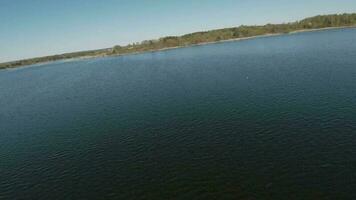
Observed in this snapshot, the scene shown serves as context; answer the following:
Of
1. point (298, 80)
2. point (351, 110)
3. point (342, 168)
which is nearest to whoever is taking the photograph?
point (342, 168)

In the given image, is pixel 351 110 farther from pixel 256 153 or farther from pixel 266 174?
pixel 266 174

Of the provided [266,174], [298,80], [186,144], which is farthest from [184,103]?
[266,174]

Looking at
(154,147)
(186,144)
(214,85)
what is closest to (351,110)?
(186,144)

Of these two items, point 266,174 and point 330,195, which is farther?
point 266,174

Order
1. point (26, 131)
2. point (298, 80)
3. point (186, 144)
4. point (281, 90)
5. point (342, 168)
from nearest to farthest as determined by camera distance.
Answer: point (342, 168)
point (186, 144)
point (26, 131)
point (281, 90)
point (298, 80)

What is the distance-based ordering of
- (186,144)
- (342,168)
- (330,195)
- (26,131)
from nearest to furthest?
(330,195), (342,168), (186,144), (26,131)

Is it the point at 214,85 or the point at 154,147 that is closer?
the point at 154,147

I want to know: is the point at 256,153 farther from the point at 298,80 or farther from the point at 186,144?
the point at 298,80

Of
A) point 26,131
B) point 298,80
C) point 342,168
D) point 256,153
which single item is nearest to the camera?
point 342,168

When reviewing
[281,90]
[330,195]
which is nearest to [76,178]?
[330,195]
